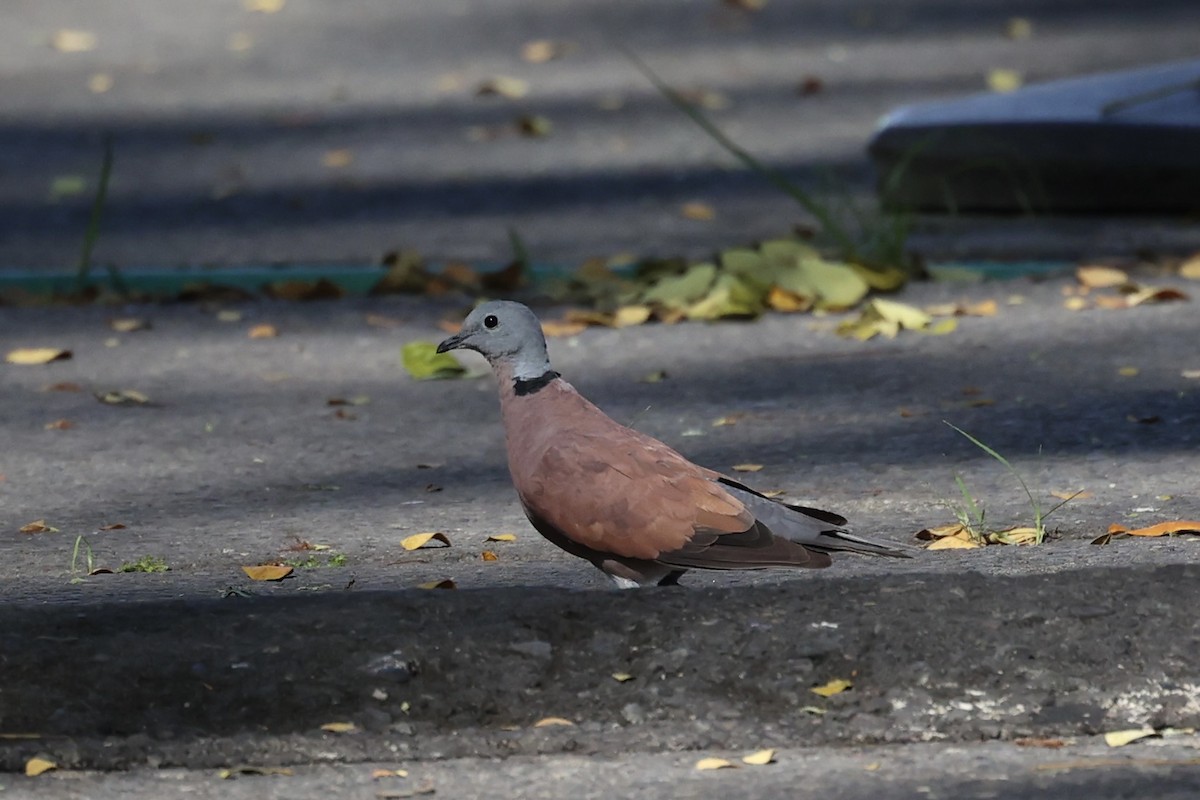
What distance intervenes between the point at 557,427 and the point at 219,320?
3007 millimetres

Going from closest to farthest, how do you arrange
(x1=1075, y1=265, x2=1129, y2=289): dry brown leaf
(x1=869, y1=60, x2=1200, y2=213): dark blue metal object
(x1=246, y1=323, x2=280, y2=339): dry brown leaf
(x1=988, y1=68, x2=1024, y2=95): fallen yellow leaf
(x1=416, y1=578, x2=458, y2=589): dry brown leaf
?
(x1=416, y1=578, x2=458, y2=589): dry brown leaf
(x1=246, y1=323, x2=280, y2=339): dry brown leaf
(x1=1075, y1=265, x2=1129, y2=289): dry brown leaf
(x1=869, y1=60, x2=1200, y2=213): dark blue metal object
(x1=988, y1=68, x2=1024, y2=95): fallen yellow leaf

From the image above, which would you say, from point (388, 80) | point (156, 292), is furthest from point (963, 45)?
point (156, 292)

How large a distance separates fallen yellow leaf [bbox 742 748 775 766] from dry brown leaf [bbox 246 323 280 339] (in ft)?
10.6

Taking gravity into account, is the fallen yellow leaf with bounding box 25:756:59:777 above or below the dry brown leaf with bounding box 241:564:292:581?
above

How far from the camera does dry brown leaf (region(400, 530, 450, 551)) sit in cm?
345

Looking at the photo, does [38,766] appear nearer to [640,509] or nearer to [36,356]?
[640,509]

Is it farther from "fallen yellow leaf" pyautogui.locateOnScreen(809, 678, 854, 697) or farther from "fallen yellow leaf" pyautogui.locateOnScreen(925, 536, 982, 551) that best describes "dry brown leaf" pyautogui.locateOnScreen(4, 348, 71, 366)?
"fallen yellow leaf" pyautogui.locateOnScreen(809, 678, 854, 697)

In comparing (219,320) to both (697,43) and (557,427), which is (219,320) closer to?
(557,427)

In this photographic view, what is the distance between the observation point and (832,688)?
2719 millimetres

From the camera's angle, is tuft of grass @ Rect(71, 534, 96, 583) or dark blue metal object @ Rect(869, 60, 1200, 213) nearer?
tuft of grass @ Rect(71, 534, 96, 583)

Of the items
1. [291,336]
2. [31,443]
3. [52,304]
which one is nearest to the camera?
[31,443]

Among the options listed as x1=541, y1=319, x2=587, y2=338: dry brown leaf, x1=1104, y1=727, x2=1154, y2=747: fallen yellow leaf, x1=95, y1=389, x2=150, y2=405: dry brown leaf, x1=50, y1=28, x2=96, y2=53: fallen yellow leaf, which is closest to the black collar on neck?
x1=1104, y1=727, x2=1154, y2=747: fallen yellow leaf

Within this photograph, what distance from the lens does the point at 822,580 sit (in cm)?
288

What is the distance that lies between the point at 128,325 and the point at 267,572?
2633 mm
